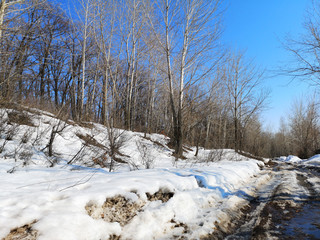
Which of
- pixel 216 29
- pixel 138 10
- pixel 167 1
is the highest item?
pixel 138 10

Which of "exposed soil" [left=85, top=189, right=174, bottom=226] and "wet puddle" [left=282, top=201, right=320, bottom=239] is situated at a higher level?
"exposed soil" [left=85, top=189, right=174, bottom=226]

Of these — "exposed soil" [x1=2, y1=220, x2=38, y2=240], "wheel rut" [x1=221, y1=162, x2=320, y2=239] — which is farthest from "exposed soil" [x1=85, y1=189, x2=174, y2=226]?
"wheel rut" [x1=221, y1=162, x2=320, y2=239]

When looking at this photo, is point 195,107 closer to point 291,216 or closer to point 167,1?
point 167,1

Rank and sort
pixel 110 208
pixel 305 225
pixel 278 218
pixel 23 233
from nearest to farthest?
pixel 23 233, pixel 110 208, pixel 305 225, pixel 278 218

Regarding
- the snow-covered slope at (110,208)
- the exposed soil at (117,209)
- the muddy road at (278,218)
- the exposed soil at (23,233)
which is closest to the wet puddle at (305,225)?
the muddy road at (278,218)

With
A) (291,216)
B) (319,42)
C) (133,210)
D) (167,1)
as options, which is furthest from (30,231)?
(319,42)

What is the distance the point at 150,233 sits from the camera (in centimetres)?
200

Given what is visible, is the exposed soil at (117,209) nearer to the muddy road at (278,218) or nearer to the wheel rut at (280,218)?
the muddy road at (278,218)

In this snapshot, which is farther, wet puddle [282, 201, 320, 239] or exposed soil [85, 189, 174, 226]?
wet puddle [282, 201, 320, 239]

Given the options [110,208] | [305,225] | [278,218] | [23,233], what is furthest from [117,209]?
[305,225]

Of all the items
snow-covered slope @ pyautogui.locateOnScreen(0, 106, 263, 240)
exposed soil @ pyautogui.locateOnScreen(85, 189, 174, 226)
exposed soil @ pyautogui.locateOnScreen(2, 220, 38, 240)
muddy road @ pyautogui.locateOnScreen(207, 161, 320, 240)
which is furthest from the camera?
muddy road @ pyautogui.locateOnScreen(207, 161, 320, 240)

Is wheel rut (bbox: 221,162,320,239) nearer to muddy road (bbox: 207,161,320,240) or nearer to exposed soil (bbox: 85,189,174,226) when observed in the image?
muddy road (bbox: 207,161,320,240)

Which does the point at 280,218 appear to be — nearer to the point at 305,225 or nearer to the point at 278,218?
the point at 278,218

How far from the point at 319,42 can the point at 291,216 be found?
9.54 metres
